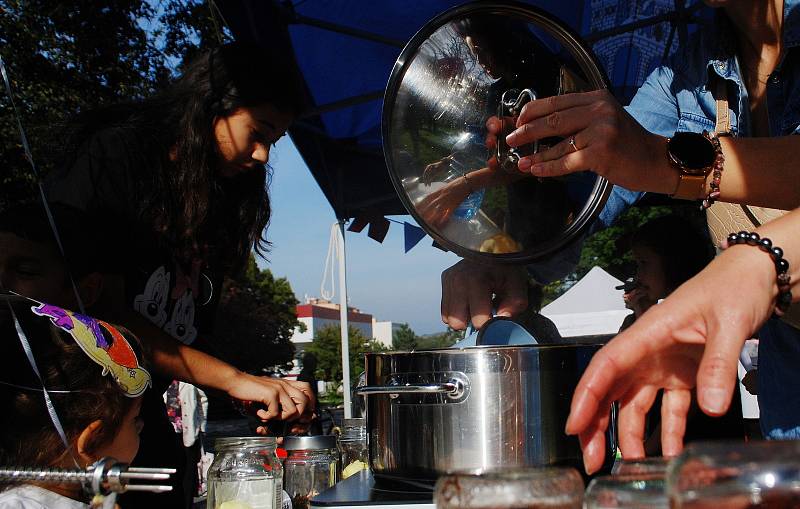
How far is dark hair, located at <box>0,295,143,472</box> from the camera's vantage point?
95 centimetres

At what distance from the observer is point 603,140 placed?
88 centimetres

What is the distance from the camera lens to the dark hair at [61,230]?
3.85 ft

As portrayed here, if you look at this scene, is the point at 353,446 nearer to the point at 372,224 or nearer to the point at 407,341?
the point at 407,341

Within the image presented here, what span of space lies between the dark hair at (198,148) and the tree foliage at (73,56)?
1986 mm

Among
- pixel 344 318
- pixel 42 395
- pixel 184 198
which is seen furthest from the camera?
pixel 344 318

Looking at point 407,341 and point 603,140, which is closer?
point 603,140

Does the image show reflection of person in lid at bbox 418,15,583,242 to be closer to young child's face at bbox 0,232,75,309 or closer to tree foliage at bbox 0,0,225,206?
young child's face at bbox 0,232,75,309

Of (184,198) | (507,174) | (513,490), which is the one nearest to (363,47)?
(184,198)

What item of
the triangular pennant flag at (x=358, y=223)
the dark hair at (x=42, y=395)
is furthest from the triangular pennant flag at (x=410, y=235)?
the dark hair at (x=42, y=395)

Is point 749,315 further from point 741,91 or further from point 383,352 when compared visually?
point 741,91

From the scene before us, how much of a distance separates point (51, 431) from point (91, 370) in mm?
112

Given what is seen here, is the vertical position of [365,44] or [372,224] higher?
[365,44]

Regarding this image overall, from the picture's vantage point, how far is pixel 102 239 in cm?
130

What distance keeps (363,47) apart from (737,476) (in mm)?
2857
